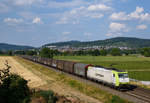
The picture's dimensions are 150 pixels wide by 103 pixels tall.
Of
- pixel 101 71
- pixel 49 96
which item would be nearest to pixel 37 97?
pixel 49 96

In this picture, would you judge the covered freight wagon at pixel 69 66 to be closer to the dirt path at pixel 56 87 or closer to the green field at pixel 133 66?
the dirt path at pixel 56 87

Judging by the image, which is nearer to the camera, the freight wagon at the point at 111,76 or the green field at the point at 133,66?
the freight wagon at the point at 111,76

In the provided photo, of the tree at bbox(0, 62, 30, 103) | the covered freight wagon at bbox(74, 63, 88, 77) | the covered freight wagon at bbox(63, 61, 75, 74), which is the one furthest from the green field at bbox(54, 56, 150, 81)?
the tree at bbox(0, 62, 30, 103)

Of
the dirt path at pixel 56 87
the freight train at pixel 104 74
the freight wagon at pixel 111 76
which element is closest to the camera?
the dirt path at pixel 56 87

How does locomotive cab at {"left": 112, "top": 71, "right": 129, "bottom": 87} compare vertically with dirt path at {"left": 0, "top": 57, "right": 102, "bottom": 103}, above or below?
above

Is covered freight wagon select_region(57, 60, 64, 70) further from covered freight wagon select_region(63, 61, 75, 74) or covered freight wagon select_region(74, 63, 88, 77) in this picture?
covered freight wagon select_region(74, 63, 88, 77)

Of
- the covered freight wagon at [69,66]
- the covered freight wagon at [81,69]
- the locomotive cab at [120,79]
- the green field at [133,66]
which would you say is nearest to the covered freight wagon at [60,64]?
the covered freight wagon at [69,66]

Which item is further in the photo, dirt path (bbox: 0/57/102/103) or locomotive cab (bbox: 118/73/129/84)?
locomotive cab (bbox: 118/73/129/84)

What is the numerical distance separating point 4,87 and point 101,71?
19.0 m

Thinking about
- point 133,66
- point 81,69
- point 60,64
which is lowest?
point 133,66

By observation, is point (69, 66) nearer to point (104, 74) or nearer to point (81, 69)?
point (81, 69)

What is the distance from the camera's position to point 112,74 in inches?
1265

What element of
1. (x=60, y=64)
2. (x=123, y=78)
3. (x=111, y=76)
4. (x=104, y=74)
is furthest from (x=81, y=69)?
(x=60, y=64)

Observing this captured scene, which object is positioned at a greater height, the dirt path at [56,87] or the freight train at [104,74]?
the freight train at [104,74]
